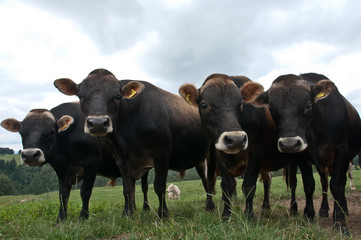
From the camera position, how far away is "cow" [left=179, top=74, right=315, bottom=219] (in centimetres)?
471

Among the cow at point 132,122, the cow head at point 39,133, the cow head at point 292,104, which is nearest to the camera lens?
the cow head at point 292,104

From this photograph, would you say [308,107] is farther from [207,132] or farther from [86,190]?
[86,190]


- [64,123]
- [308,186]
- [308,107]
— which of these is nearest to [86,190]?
[64,123]

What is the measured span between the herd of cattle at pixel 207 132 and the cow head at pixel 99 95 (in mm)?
18

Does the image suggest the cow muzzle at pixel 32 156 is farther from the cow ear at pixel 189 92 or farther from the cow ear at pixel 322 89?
the cow ear at pixel 322 89

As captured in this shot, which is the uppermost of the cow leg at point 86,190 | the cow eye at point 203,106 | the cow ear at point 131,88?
the cow ear at point 131,88

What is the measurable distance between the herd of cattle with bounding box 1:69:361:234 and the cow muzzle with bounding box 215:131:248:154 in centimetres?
1

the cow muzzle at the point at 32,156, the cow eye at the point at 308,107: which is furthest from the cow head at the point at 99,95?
the cow eye at the point at 308,107

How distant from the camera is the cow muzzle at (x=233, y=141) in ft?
14.2

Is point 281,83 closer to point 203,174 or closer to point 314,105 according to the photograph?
point 314,105

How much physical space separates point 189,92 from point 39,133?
393cm

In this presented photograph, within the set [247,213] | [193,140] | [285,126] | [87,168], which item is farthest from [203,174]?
[285,126]

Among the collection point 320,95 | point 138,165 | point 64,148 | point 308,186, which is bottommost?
point 308,186

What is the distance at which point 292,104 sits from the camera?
4.89 m
